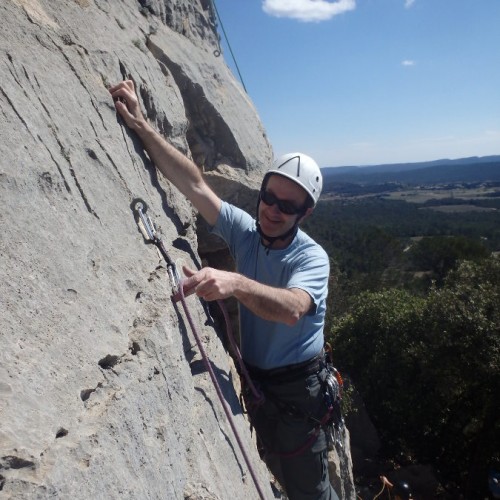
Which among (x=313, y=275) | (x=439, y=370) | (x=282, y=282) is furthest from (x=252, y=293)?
(x=439, y=370)

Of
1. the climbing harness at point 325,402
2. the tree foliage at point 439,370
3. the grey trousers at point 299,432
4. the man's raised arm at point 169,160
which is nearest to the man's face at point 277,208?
the man's raised arm at point 169,160

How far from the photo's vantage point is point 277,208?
433 cm

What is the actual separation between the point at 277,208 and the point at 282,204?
0.20 ft

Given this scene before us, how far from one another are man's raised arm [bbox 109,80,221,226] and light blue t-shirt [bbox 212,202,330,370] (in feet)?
0.59

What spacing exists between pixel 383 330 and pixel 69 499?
1648cm

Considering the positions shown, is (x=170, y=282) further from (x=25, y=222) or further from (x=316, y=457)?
(x=316, y=457)

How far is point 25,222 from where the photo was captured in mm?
2645

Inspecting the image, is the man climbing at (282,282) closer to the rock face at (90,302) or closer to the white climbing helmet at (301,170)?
the white climbing helmet at (301,170)

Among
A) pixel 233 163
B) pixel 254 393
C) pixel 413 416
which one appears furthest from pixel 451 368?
pixel 254 393

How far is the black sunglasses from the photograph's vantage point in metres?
4.34

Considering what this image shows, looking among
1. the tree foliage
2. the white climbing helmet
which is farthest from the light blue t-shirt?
the tree foliage

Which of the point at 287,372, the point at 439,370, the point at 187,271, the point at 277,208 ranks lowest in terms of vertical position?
the point at 439,370

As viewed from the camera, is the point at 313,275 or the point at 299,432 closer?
the point at 313,275

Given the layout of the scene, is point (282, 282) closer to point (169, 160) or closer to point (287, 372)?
point (287, 372)
